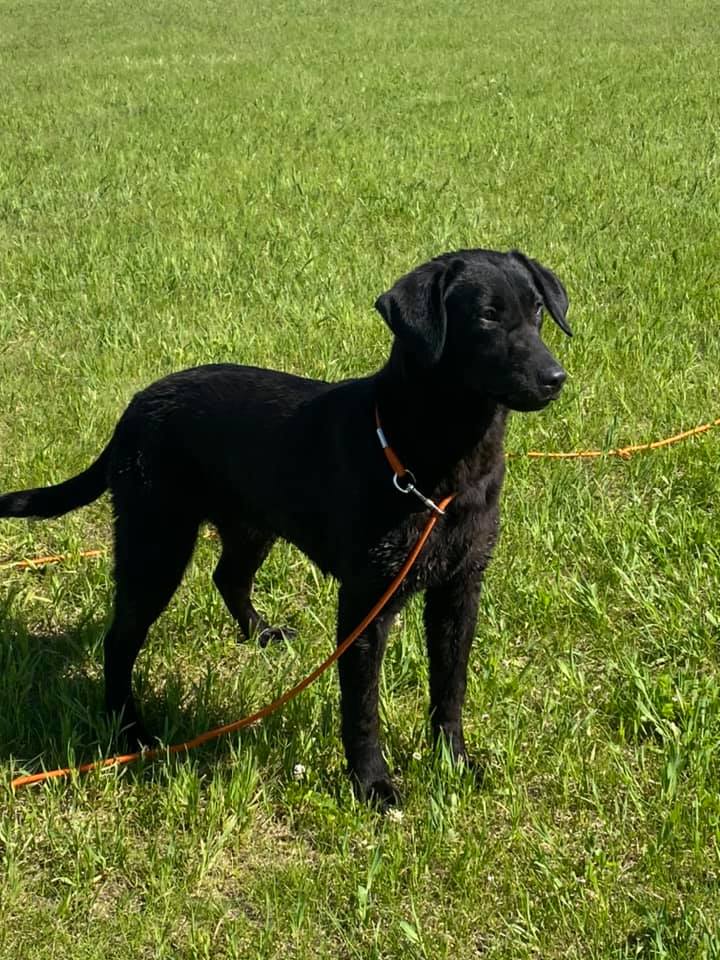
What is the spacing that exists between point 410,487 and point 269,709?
81cm

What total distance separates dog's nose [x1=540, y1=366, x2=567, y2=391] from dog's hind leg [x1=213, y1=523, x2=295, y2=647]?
1.37 m

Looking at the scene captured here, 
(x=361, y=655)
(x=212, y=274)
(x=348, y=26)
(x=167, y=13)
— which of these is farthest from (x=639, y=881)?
(x=167, y=13)

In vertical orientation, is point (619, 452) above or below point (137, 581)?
below

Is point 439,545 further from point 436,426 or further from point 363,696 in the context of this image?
point 363,696

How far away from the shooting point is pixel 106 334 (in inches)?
253

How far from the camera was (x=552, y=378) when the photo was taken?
2738 millimetres

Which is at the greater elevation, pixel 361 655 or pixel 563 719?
pixel 361 655

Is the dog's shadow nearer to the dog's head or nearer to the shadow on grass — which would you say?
the shadow on grass

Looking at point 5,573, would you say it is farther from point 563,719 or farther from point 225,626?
point 563,719

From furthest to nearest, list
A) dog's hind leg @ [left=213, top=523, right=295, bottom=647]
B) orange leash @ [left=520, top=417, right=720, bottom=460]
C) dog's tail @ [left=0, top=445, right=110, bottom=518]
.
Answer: orange leash @ [left=520, top=417, right=720, bottom=460], dog's hind leg @ [left=213, top=523, right=295, bottom=647], dog's tail @ [left=0, top=445, right=110, bottom=518]

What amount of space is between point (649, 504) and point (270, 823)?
2.35m

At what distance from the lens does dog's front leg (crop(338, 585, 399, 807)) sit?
2961 millimetres

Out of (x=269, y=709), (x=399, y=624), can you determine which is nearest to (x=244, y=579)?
(x=399, y=624)

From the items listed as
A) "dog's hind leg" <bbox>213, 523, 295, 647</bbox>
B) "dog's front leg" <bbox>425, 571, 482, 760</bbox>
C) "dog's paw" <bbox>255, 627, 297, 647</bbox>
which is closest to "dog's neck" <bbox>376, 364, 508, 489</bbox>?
"dog's front leg" <bbox>425, 571, 482, 760</bbox>
